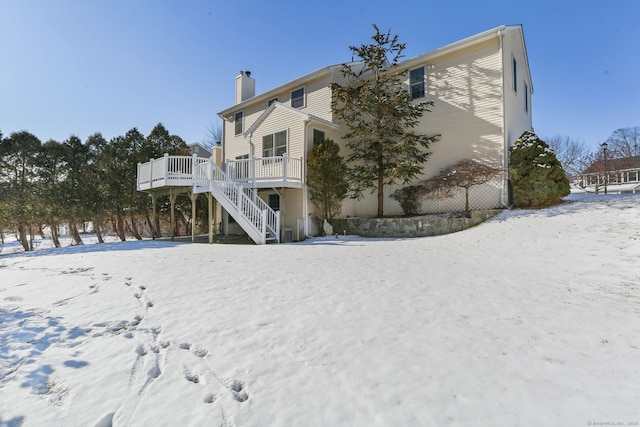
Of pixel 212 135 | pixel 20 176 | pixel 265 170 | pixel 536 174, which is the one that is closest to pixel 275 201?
pixel 265 170

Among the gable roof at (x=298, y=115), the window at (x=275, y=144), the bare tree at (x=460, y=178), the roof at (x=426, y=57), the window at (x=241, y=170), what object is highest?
the roof at (x=426, y=57)

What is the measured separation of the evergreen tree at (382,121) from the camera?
12320 mm

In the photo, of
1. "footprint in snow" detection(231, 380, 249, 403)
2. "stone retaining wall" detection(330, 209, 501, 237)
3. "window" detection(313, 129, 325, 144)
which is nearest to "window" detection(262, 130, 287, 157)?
"window" detection(313, 129, 325, 144)

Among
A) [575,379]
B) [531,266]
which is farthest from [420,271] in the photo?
[575,379]

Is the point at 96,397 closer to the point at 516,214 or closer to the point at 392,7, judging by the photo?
the point at 516,214

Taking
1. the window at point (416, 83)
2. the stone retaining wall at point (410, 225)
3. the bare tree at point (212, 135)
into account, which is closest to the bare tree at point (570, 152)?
the window at point (416, 83)

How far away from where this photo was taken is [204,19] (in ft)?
36.3

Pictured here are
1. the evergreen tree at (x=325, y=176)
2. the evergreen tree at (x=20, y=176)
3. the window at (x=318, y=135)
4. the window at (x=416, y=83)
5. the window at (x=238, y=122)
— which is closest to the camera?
the evergreen tree at (x=325, y=176)

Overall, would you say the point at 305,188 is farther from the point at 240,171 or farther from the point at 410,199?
the point at 410,199

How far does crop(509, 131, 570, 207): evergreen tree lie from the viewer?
10562mm

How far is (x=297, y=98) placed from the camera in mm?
15930

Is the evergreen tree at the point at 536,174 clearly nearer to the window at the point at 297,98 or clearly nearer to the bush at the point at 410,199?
the bush at the point at 410,199

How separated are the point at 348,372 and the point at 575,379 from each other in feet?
5.75

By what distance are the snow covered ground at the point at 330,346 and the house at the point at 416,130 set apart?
6019 millimetres
